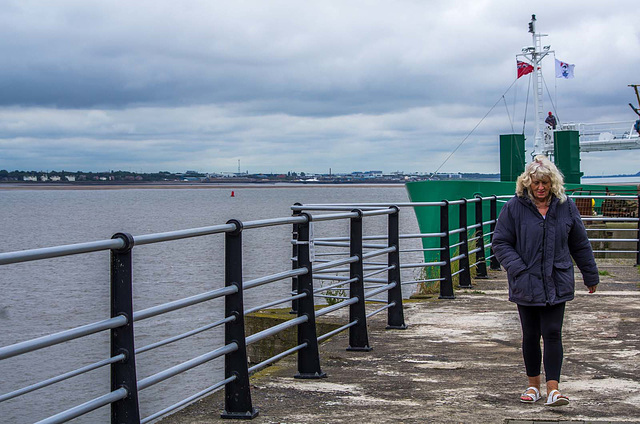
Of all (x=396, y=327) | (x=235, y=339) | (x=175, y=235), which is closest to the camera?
(x=175, y=235)

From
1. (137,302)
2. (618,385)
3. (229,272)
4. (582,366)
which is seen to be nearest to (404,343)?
(582,366)

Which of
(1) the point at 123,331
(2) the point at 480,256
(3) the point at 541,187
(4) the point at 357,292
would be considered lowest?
(2) the point at 480,256

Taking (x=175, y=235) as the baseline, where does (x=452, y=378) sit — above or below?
below

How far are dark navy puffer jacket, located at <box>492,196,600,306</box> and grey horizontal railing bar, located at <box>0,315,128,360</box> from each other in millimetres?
2441

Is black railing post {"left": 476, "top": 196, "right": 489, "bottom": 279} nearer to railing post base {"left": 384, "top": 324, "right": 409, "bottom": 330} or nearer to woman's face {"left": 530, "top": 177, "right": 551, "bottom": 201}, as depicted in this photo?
railing post base {"left": 384, "top": 324, "right": 409, "bottom": 330}

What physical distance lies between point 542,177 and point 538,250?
1.46 ft

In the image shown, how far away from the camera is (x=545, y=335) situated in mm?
5422

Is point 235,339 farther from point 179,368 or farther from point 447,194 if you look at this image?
point 447,194

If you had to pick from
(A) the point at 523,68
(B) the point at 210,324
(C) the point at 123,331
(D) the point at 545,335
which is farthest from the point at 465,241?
(A) the point at 523,68

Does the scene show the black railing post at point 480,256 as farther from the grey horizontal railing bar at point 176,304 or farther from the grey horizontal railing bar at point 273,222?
the grey horizontal railing bar at point 176,304

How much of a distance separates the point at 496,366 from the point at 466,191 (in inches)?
734

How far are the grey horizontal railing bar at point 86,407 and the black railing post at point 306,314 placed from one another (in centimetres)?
214

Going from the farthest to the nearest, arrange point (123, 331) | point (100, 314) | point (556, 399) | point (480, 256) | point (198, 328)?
point (100, 314), point (480, 256), point (556, 399), point (198, 328), point (123, 331)

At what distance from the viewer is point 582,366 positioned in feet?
22.3
